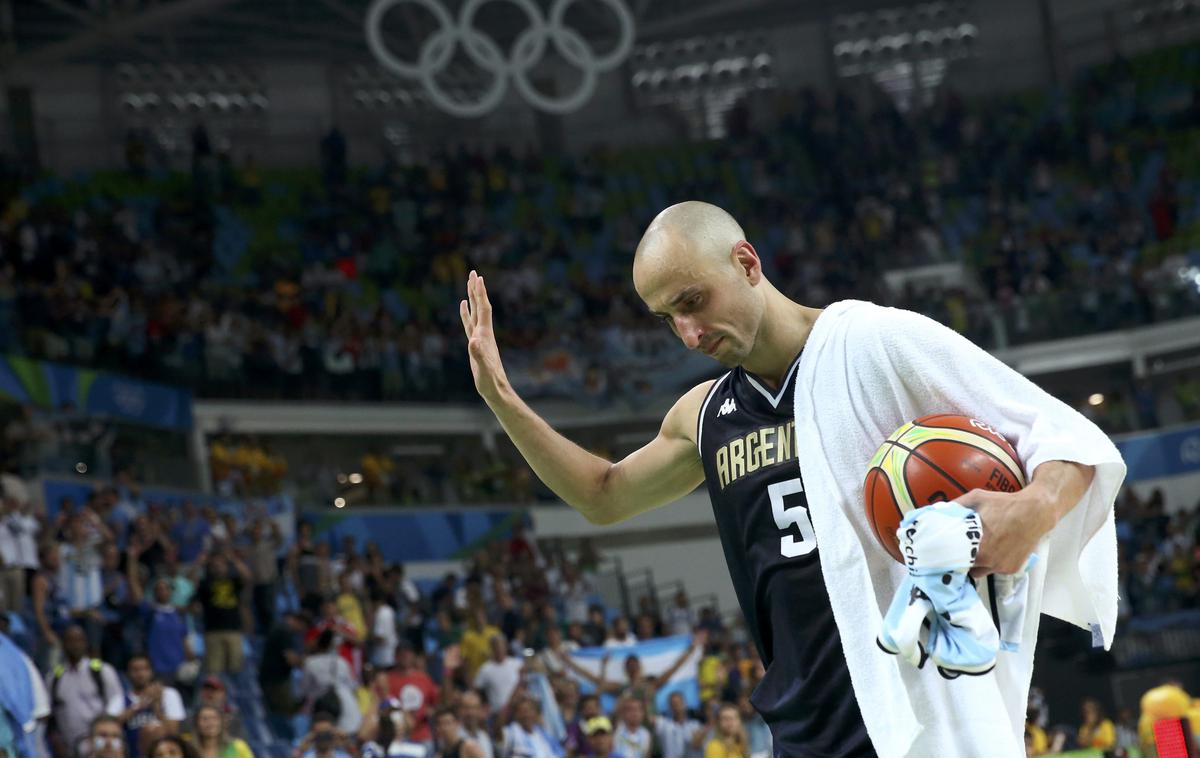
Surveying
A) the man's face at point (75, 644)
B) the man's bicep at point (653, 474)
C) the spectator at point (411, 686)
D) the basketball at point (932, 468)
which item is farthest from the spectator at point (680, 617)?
the basketball at point (932, 468)

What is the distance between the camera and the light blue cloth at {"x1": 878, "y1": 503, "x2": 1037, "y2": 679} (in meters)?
2.40

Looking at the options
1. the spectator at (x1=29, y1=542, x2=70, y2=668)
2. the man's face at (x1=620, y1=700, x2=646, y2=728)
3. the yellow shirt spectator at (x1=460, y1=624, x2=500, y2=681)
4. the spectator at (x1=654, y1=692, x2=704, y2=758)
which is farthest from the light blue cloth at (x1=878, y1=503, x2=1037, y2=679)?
the yellow shirt spectator at (x1=460, y1=624, x2=500, y2=681)

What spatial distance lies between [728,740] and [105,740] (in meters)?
6.01

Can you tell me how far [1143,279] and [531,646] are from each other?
43.0 ft

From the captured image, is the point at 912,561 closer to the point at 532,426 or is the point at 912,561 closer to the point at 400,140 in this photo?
the point at 532,426

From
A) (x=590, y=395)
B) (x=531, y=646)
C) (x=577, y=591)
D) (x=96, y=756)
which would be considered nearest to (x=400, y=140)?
(x=590, y=395)

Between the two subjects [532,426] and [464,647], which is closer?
[532,426]

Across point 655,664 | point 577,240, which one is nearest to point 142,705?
point 655,664

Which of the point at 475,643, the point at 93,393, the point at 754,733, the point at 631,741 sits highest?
the point at 93,393

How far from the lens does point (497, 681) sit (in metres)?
14.2

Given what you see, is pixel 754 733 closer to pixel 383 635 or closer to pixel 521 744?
pixel 521 744

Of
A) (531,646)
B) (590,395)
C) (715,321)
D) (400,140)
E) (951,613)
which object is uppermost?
(400,140)

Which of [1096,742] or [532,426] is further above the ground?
[532,426]

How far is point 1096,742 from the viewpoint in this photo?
16.2 meters
